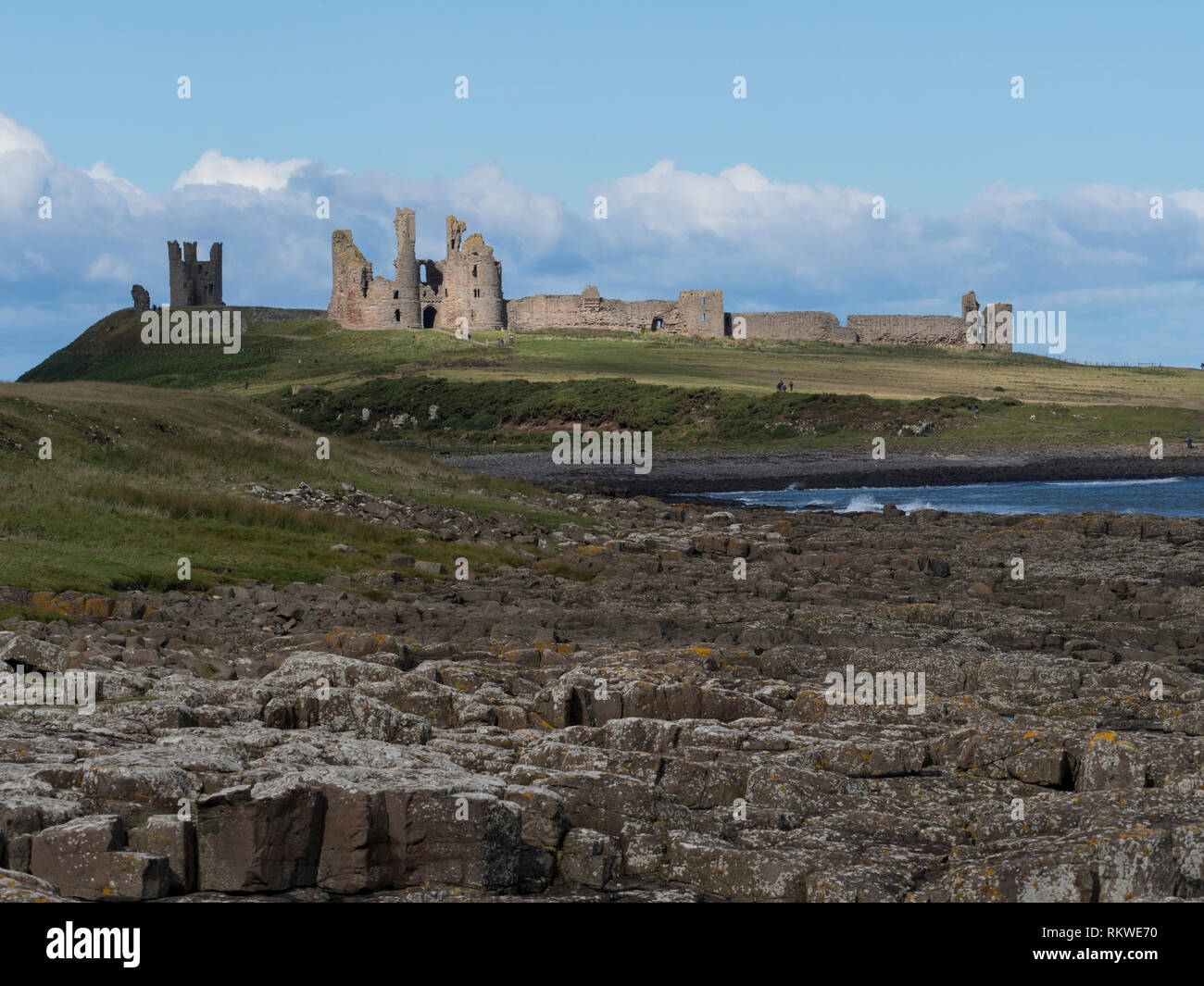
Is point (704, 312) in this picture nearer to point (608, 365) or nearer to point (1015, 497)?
point (608, 365)

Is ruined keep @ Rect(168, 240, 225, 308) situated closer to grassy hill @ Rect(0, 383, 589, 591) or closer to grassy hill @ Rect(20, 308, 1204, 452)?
grassy hill @ Rect(20, 308, 1204, 452)

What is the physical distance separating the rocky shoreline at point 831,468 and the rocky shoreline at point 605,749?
1189 inches

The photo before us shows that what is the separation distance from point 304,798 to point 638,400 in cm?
7290

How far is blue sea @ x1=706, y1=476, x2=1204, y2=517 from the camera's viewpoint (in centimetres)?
4550

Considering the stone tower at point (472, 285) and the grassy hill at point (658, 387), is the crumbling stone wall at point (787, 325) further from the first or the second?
the stone tower at point (472, 285)

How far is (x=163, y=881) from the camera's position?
875 cm

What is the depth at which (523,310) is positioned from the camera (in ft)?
412

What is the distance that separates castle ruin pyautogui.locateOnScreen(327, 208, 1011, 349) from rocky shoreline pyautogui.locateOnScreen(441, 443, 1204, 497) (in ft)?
170

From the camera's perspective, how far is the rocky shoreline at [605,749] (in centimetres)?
909

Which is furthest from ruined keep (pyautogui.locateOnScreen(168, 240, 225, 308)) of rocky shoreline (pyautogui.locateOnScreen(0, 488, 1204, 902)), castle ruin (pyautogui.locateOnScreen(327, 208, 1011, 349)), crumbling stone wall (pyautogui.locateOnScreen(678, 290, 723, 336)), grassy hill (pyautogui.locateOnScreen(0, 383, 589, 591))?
rocky shoreline (pyautogui.locateOnScreen(0, 488, 1204, 902))

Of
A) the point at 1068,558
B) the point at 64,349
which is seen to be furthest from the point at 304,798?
the point at 64,349

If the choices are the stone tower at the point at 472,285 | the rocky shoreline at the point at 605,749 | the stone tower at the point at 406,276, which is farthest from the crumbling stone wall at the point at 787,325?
the rocky shoreline at the point at 605,749

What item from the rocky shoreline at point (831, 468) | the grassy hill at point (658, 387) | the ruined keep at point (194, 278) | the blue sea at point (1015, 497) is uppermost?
the ruined keep at point (194, 278)

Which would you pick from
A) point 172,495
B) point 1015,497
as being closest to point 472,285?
point 1015,497
